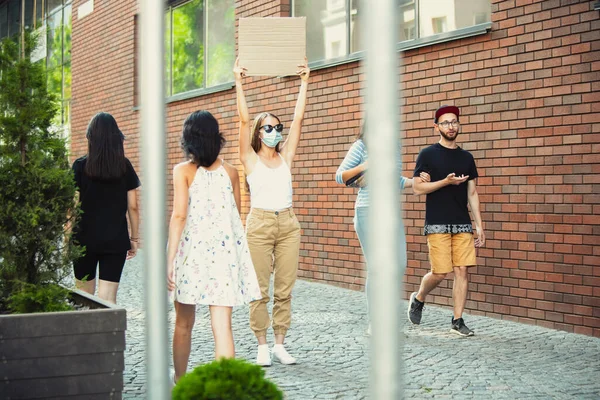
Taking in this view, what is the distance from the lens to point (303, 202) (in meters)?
11.0

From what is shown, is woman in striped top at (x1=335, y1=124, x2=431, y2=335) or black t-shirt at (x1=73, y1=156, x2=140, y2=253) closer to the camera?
black t-shirt at (x1=73, y1=156, x2=140, y2=253)

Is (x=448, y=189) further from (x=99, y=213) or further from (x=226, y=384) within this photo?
(x=226, y=384)

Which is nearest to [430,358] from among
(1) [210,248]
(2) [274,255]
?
(2) [274,255]

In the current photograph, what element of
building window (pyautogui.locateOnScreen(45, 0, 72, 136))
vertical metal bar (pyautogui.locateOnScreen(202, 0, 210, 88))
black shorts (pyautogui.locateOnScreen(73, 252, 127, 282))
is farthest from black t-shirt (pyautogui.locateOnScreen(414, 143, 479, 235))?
building window (pyautogui.locateOnScreen(45, 0, 72, 136))

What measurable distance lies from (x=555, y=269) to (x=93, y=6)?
41.1 feet

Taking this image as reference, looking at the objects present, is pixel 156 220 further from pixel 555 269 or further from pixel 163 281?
pixel 555 269

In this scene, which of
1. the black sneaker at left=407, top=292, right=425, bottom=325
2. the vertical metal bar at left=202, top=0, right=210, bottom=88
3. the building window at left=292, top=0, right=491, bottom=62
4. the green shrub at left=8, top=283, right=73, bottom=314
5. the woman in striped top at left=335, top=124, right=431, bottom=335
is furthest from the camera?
the vertical metal bar at left=202, top=0, right=210, bottom=88

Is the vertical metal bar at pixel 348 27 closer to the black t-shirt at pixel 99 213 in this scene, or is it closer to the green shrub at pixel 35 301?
the black t-shirt at pixel 99 213

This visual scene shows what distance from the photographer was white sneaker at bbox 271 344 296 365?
5.99m

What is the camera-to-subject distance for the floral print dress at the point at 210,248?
4719 millimetres

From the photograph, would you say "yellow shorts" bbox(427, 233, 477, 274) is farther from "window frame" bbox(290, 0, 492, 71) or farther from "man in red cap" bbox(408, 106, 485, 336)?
"window frame" bbox(290, 0, 492, 71)

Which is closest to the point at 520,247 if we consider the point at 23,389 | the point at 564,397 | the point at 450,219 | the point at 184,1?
the point at 450,219

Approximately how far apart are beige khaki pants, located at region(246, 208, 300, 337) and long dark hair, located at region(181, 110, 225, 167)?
45.6 inches

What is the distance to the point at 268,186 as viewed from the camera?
5.89 m
